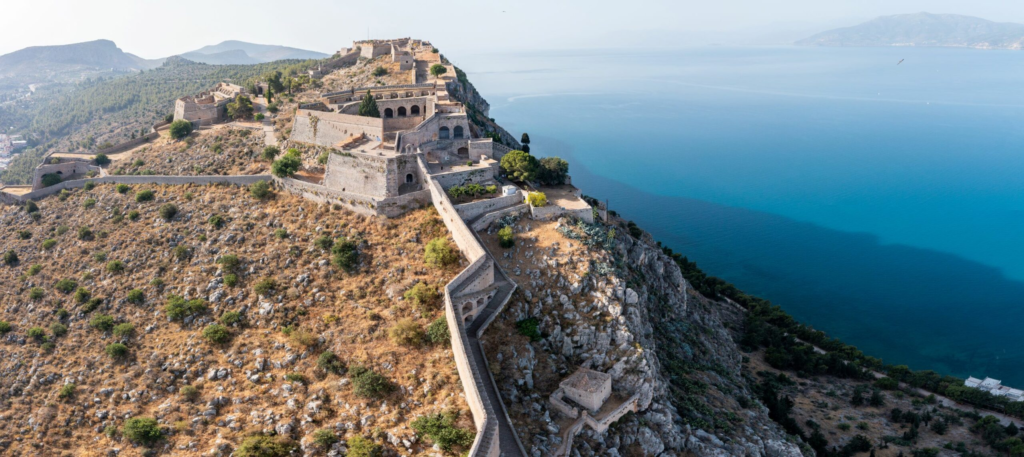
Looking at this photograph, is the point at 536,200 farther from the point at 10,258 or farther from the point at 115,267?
the point at 10,258

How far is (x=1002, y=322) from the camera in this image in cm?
5872

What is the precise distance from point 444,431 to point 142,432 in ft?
47.8

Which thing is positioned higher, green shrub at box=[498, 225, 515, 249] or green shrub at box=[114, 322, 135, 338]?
green shrub at box=[498, 225, 515, 249]

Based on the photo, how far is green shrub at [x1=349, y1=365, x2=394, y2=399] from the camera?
86.7 feet

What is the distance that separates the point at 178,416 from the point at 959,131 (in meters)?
157

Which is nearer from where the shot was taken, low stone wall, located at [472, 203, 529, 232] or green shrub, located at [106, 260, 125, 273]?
low stone wall, located at [472, 203, 529, 232]

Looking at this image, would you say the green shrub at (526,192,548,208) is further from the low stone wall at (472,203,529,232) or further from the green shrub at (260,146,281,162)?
the green shrub at (260,146,281,162)

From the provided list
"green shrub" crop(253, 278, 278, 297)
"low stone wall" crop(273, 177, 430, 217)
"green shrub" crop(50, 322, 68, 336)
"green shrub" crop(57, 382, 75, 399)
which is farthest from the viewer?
"low stone wall" crop(273, 177, 430, 217)

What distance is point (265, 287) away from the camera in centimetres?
3438

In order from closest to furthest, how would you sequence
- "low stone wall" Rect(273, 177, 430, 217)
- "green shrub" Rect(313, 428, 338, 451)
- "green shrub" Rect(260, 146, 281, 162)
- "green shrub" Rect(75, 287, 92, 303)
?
"green shrub" Rect(313, 428, 338, 451) < "green shrub" Rect(75, 287, 92, 303) < "low stone wall" Rect(273, 177, 430, 217) < "green shrub" Rect(260, 146, 281, 162)

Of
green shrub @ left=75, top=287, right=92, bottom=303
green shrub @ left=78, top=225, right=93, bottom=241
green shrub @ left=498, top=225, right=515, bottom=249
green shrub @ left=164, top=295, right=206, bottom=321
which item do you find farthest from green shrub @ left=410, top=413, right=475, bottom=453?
green shrub @ left=78, top=225, right=93, bottom=241

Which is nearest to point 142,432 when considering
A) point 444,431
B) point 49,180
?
point 444,431

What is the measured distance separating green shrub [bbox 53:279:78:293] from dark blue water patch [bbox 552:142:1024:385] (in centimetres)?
6029

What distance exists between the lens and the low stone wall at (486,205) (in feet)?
118
